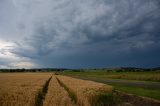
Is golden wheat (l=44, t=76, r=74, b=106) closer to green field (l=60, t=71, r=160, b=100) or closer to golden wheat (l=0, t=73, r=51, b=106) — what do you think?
golden wheat (l=0, t=73, r=51, b=106)

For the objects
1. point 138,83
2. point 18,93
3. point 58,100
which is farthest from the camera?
point 138,83

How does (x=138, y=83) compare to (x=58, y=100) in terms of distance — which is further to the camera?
(x=138, y=83)

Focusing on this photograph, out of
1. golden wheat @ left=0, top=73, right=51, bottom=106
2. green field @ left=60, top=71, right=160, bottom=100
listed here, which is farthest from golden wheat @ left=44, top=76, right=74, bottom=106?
green field @ left=60, top=71, right=160, bottom=100

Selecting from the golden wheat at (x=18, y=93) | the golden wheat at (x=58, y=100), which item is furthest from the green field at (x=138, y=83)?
the golden wheat at (x=18, y=93)

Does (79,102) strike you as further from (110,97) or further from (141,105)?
(141,105)

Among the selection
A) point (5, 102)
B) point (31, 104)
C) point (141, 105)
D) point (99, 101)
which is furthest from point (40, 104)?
point (141, 105)

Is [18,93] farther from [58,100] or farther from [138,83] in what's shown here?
[138,83]

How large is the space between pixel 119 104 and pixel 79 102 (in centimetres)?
364

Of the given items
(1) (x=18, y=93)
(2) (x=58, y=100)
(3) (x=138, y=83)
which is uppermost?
(3) (x=138, y=83)

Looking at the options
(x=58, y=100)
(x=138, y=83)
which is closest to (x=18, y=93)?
(x=58, y=100)

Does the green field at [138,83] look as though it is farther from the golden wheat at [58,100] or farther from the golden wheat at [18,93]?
the golden wheat at [18,93]

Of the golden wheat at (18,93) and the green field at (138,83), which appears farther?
the green field at (138,83)

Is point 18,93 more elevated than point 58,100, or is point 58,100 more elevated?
point 18,93

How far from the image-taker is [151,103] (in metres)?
19.7
